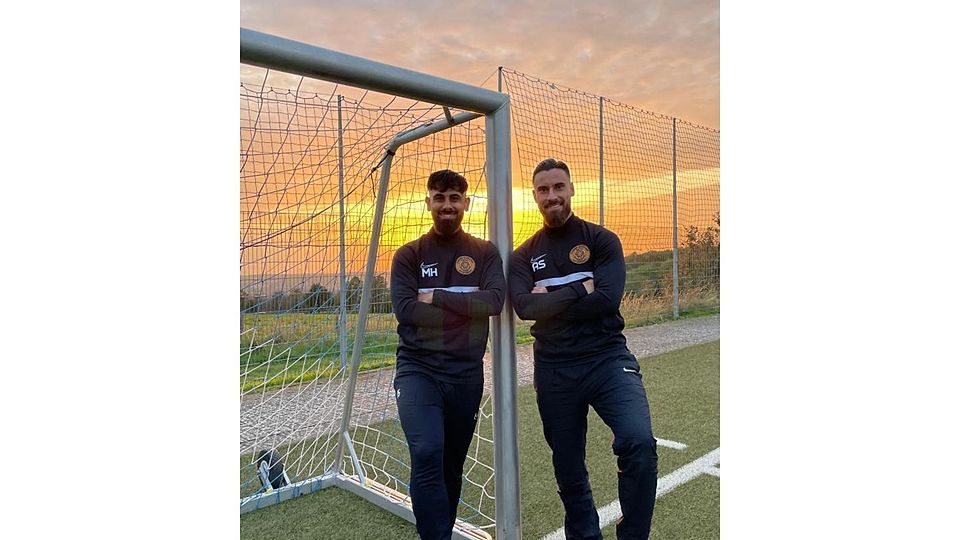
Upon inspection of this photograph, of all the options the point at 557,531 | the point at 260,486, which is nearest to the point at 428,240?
the point at 557,531

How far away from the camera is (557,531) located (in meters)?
2.68

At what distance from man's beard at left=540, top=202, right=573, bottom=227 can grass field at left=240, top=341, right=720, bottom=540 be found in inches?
57.8

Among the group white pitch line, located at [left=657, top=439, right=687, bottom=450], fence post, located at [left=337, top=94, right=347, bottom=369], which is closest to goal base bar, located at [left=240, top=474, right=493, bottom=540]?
fence post, located at [left=337, top=94, right=347, bottom=369]

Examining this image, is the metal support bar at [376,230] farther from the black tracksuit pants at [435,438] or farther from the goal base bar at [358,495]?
the black tracksuit pants at [435,438]

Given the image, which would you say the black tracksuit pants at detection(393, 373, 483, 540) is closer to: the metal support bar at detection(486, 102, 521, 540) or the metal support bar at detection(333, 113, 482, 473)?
the metal support bar at detection(486, 102, 521, 540)

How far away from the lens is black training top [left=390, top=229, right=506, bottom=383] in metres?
2.21

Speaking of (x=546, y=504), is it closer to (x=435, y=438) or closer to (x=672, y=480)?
(x=672, y=480)

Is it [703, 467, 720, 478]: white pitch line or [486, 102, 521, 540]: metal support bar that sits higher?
[486, 102, 521, 540]: metal support bar

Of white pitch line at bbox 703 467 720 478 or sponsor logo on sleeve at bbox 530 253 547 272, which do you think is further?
white pitch line at bbox 703 467 720 478

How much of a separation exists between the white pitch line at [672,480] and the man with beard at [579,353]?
575mm

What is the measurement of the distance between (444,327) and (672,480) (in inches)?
73.2

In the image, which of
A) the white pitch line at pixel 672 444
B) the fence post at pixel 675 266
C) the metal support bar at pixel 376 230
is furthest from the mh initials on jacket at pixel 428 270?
the fence post at pixel 675 266

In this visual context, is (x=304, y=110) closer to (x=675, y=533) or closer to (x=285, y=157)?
(x=285, y=157)

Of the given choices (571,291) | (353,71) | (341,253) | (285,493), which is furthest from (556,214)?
(285,493)
